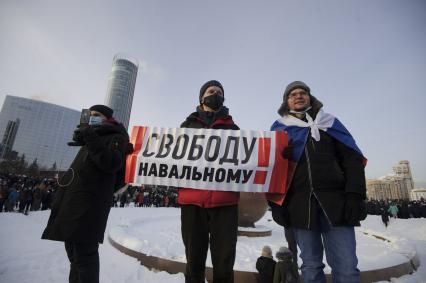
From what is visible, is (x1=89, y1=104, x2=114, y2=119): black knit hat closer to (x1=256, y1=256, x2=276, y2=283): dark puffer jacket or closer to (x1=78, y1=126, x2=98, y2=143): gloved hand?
(x1=78, y1=126, x2=98, y2=143): gloved hand

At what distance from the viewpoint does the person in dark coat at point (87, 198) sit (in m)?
2.45

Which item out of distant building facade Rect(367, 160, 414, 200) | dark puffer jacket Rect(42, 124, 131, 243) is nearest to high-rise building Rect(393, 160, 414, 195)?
distant building facade Rect(367, 160, 414, 200)

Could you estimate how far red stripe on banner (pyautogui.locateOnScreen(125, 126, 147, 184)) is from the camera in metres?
3.07

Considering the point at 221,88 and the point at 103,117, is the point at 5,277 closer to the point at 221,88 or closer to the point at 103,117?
the point at 103,117

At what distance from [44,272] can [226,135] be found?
11.8 feet

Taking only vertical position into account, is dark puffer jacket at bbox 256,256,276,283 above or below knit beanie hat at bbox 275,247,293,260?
below

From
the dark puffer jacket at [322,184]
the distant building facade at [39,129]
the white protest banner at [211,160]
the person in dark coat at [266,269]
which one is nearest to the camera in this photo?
the dark puffer jacket at [322,184]

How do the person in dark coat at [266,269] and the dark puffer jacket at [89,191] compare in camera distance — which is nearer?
the dark puffer jacket at [89,191]

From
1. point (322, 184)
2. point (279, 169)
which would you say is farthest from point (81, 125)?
point (322, 184)

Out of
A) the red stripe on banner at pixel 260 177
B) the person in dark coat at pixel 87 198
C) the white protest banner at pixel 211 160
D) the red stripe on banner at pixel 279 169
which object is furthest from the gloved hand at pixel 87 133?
the red stripe on banner at pixel 279 169

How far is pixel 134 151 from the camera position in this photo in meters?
3.16

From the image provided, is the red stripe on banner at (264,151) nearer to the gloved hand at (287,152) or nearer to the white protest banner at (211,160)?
the white protest banner at (211,160)

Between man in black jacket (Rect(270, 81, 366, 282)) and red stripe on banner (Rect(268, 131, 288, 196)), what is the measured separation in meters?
0.07

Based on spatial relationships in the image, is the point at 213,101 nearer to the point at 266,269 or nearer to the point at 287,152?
the point at 287,152
